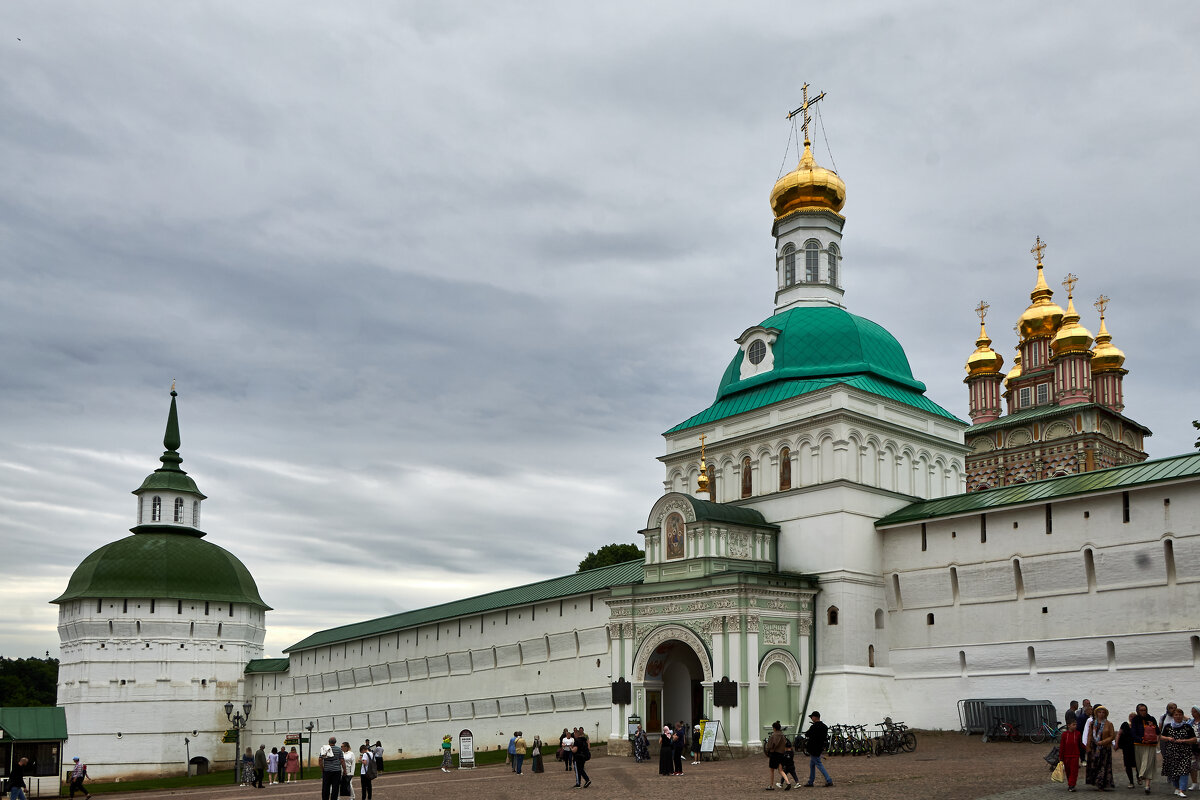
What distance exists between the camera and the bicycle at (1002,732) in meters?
27.7

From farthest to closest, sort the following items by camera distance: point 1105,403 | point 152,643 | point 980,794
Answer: point 152,643 → point 1105,403 → point 980,794

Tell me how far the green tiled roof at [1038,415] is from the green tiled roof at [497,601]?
86.1 feet

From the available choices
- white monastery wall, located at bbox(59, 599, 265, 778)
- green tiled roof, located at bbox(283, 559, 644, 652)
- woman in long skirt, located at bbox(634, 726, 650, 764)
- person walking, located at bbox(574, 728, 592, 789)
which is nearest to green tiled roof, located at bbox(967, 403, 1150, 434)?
green tiled roof, located at bbox(283, 559, 644, 652)

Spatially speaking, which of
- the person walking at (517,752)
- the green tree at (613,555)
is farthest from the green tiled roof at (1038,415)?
the person walking at (517,752)

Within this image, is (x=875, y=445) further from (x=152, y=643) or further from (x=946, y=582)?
(x=152, y=643)

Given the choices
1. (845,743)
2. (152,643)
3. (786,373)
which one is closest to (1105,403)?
(786,373)

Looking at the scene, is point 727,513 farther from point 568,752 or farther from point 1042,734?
point 1042,734

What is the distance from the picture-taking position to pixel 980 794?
56.0 ft

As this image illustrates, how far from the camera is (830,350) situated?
121ft

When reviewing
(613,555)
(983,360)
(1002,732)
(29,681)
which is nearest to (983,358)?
(983,360)

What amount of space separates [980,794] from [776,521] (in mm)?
18206

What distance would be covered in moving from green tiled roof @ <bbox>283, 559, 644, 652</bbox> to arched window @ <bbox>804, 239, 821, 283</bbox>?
11.6 meters

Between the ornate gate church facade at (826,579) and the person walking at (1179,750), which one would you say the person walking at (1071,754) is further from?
Result: the ornate gate church facade at (826,579)

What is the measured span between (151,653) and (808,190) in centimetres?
4517
